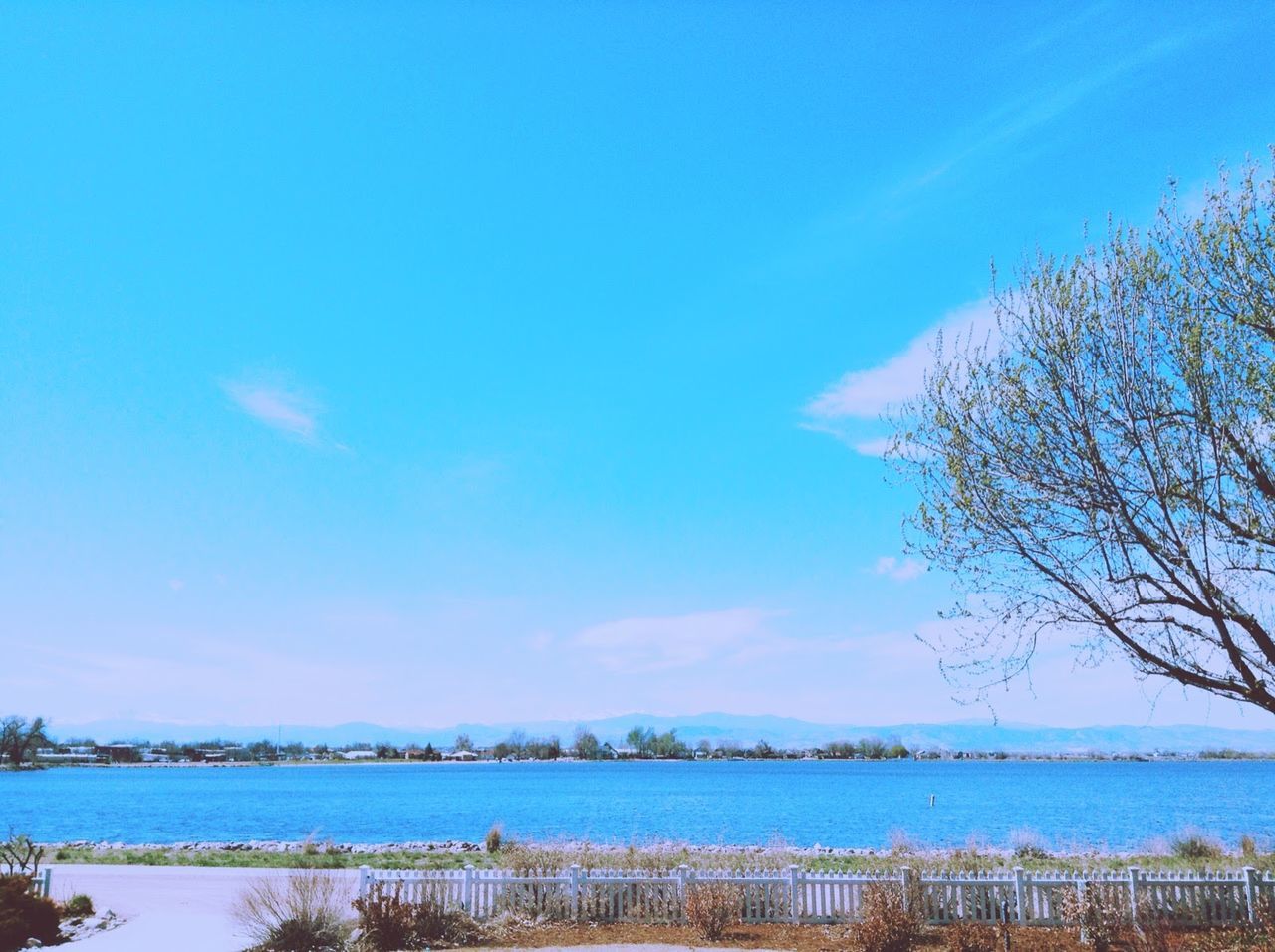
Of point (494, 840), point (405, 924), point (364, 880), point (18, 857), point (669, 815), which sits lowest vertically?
point (669, 815)

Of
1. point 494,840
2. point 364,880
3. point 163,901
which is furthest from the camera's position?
point 494,840

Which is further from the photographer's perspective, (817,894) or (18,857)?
(18,857)

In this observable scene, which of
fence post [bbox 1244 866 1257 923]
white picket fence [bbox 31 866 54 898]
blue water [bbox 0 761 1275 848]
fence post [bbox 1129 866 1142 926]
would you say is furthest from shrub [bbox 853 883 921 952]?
blue water [bbox 0 761 1275 848]

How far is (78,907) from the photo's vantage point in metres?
14.7

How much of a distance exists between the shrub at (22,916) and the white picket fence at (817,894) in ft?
13.4

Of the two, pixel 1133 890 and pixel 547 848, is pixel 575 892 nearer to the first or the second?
pixel 547 848

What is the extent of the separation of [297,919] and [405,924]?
1.46 m

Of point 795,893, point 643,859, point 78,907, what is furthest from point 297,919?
point 643,859

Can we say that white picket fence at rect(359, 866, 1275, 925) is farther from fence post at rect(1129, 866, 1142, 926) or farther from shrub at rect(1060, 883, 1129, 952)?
shrub at rect(1060, 883, 1129, 952)

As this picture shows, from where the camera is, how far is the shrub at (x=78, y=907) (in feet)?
47.5

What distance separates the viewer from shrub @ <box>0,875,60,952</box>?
12.4m

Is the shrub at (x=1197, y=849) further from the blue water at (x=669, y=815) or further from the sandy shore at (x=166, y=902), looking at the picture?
the sandy shore at (x=166, y=902)

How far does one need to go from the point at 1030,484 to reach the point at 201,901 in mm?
15018

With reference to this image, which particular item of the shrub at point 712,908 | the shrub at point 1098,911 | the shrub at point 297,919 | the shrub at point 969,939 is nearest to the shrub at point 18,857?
the shrub at point 297,919
